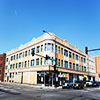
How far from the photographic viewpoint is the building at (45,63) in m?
35.0

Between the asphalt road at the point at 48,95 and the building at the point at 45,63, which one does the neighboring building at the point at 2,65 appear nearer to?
the building at the point at 45,63

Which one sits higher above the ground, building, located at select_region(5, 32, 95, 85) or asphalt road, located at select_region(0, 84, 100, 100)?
building, located at select_region(5, 32, 95, 85)

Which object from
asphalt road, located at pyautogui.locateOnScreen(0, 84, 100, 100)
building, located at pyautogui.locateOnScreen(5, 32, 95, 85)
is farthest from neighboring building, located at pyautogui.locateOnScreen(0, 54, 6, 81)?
asphalt road, located at pyautogui.locateOnScreen(0, 84, 100, 100)

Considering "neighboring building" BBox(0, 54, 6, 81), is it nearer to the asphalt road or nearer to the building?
the building

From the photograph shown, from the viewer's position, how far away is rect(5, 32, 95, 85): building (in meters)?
35.0

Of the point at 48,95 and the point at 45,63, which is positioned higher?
the point at 45,63

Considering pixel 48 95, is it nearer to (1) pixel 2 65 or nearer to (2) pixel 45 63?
(2) pixel 45 63

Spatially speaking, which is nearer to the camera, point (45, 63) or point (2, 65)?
point (45, 63)

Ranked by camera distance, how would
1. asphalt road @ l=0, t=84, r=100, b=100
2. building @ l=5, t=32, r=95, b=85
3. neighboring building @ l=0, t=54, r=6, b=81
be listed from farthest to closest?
neighboring building @ l=0, t=54, r=6, b=81, building @ l=5, t=32, r=95, b=85, asphalt road @ l=0, t=84, r=100, b=100

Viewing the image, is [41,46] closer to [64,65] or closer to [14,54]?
[64,65]

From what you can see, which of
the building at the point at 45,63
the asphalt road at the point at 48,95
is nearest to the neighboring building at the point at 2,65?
→ the building at the point at 45,63

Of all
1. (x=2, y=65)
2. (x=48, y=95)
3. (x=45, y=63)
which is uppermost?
(x=45, y=63)

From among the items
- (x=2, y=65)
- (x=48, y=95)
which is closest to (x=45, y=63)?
(x=48, y=95)

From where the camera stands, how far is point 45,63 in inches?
1375
